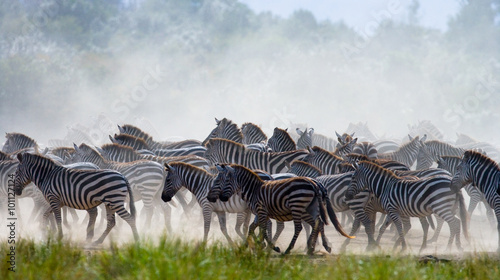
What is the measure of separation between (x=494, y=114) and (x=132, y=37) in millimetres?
34685

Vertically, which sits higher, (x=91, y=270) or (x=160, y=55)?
(x=160, y=55)

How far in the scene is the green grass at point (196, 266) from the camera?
253 inches

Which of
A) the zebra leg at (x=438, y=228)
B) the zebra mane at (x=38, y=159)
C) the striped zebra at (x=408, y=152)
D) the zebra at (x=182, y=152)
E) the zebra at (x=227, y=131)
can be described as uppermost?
the zebra at (x=227, y=131)

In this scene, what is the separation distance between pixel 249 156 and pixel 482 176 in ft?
15.8

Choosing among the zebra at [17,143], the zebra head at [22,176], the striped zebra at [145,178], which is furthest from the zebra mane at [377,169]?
the zebra at [17,143]

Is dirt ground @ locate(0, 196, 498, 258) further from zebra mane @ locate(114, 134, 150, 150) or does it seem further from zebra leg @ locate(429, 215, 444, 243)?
zebra mane @ locate(114, 134, 150, 150)

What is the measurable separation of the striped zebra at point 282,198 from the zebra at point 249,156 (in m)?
3.52

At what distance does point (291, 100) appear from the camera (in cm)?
5400

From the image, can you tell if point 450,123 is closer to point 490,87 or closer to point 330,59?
point 490,87

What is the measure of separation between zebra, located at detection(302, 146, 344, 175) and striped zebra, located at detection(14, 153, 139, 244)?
157 inches

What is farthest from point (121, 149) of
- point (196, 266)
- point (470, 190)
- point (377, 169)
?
point (196, 266)

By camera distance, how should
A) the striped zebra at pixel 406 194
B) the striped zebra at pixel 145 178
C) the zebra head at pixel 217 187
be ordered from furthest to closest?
1. the striped zebra at pixel 145 178
2. the striped zebra at pixel 406 194
3. the zebra head at pixel 217 187

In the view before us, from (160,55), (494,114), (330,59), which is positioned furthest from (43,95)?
(494,114)

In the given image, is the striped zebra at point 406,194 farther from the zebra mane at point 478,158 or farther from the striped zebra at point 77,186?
the striped zebra at point 77,186
